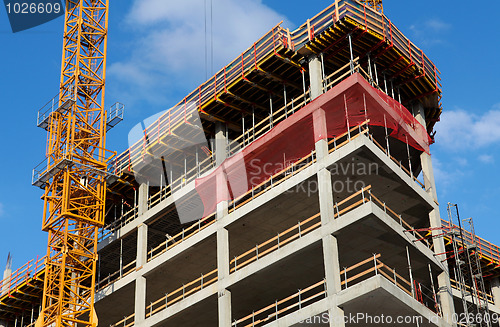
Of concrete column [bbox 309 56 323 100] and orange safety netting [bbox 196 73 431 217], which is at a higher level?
concrete column [bbox 309 56 323 100]

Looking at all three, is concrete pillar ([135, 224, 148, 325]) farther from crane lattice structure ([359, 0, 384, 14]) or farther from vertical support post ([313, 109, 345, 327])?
crane lattice structure ([359, 0, 384, 14])

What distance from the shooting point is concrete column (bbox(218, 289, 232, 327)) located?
39500 millimetres

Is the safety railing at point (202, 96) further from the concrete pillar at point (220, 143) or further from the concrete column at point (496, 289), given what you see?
the concrete column at point (496, 289)

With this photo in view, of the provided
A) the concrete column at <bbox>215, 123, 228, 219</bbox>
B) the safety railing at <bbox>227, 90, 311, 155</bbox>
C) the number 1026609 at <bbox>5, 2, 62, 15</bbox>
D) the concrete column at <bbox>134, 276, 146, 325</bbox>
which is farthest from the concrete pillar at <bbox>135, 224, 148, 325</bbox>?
the number 1026609 at <bbox>5, 2, 62, 15</bbox>

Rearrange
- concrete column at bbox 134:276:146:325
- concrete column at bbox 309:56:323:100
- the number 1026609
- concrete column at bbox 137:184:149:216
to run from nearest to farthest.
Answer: concrete column at bbox 309:56:323:100 < concrete column at bbox 134:276:146:325 < concrete column at bbox 137:184:149:216 < the number 1026609

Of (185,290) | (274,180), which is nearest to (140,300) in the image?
(185,290)

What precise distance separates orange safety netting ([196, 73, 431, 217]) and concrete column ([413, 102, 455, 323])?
3.41 ft

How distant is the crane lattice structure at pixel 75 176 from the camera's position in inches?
1924

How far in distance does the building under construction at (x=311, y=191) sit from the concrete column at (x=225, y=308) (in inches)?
3.3

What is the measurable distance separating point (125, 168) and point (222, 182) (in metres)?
9.68

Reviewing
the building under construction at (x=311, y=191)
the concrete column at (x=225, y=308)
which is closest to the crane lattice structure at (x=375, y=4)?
the building under construction at (x=311, y=191)

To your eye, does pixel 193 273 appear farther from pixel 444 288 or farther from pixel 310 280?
pixel 444 288

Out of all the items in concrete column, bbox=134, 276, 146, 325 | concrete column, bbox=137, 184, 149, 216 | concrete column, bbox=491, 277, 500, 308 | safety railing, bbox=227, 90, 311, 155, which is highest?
safety railing, bbox=227, 90, 311, 155

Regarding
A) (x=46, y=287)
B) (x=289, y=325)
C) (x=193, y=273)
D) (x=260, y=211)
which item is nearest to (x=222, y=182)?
(x=260, y=211)
